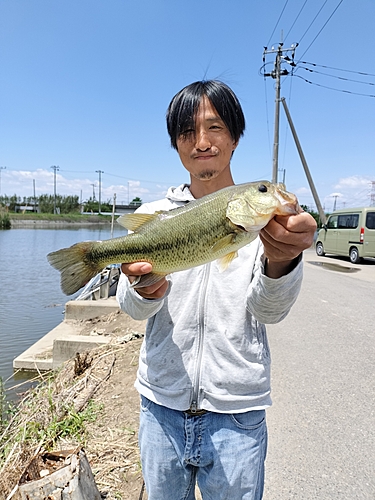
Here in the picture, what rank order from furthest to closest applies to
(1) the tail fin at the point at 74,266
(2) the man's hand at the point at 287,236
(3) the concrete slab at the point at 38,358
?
1. (3) the concrete slab at the point at 38,358
2. (1) the tail fin at the point at 74,266
3. (2) the man's hand at the point at 287,236

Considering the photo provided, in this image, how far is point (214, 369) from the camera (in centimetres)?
186

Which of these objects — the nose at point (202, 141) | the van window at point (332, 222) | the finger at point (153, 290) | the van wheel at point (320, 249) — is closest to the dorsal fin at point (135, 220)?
the finger at point (153, 290)

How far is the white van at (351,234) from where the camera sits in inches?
655

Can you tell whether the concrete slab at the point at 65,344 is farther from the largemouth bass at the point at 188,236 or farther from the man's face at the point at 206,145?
the man's face at the point at 206,145

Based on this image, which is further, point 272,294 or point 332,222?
point 332,222

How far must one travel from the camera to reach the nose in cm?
205

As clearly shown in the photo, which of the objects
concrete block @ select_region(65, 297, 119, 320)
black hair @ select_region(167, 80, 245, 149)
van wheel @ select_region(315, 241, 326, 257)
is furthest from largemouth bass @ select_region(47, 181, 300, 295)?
van wheel @ select_region(315, 241, 326, 257)

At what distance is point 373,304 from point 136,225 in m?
8.91

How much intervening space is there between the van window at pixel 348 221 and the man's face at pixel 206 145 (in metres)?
17.0

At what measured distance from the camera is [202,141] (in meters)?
2.06

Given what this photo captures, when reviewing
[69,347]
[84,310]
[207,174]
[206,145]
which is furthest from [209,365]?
[84,310]

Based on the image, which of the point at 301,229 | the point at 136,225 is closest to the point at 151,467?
the point at 136,225

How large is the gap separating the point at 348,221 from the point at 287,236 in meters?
18.0

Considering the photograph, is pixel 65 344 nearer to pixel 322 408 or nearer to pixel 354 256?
pixel 322 408
